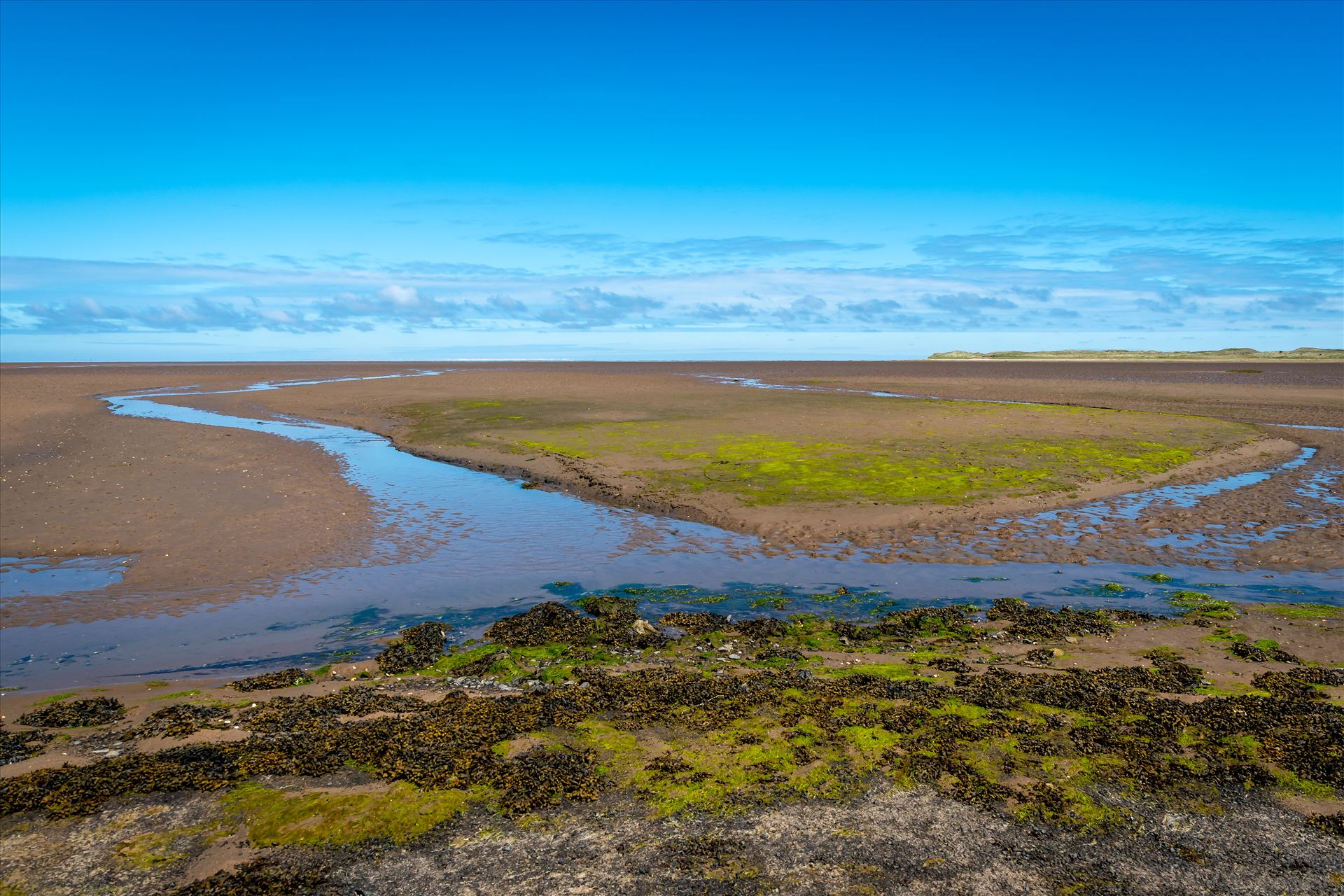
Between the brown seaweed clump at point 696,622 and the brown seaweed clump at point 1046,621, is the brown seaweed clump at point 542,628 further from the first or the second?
the brown seaweed clump at point 1046,621

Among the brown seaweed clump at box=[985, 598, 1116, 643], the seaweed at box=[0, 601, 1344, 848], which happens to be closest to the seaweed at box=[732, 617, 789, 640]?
the seaweed at box=[0, 601, 1344, 848]

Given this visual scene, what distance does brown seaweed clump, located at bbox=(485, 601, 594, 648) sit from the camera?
417 inches

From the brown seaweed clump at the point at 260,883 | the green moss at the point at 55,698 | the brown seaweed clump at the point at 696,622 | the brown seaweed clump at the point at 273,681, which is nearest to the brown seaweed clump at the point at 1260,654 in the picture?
the brown seaweed clump at the point at 696,622

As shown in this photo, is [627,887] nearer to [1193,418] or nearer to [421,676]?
[421,676]

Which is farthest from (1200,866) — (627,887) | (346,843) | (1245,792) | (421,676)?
(421,676)

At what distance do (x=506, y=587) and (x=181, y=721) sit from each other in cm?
585

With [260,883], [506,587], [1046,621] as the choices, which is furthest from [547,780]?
[1046,621]

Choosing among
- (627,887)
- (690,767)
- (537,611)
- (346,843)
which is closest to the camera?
(627,887)

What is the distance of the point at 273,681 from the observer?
29.9 feet

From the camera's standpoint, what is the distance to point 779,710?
26.8ft

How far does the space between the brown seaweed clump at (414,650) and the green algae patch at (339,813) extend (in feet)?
9.58

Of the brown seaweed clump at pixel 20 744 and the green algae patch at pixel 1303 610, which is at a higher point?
the green algae patch at pixel 1303 610

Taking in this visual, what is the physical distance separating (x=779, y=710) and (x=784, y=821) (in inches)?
76.9

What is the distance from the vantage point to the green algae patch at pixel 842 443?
20969 mm
